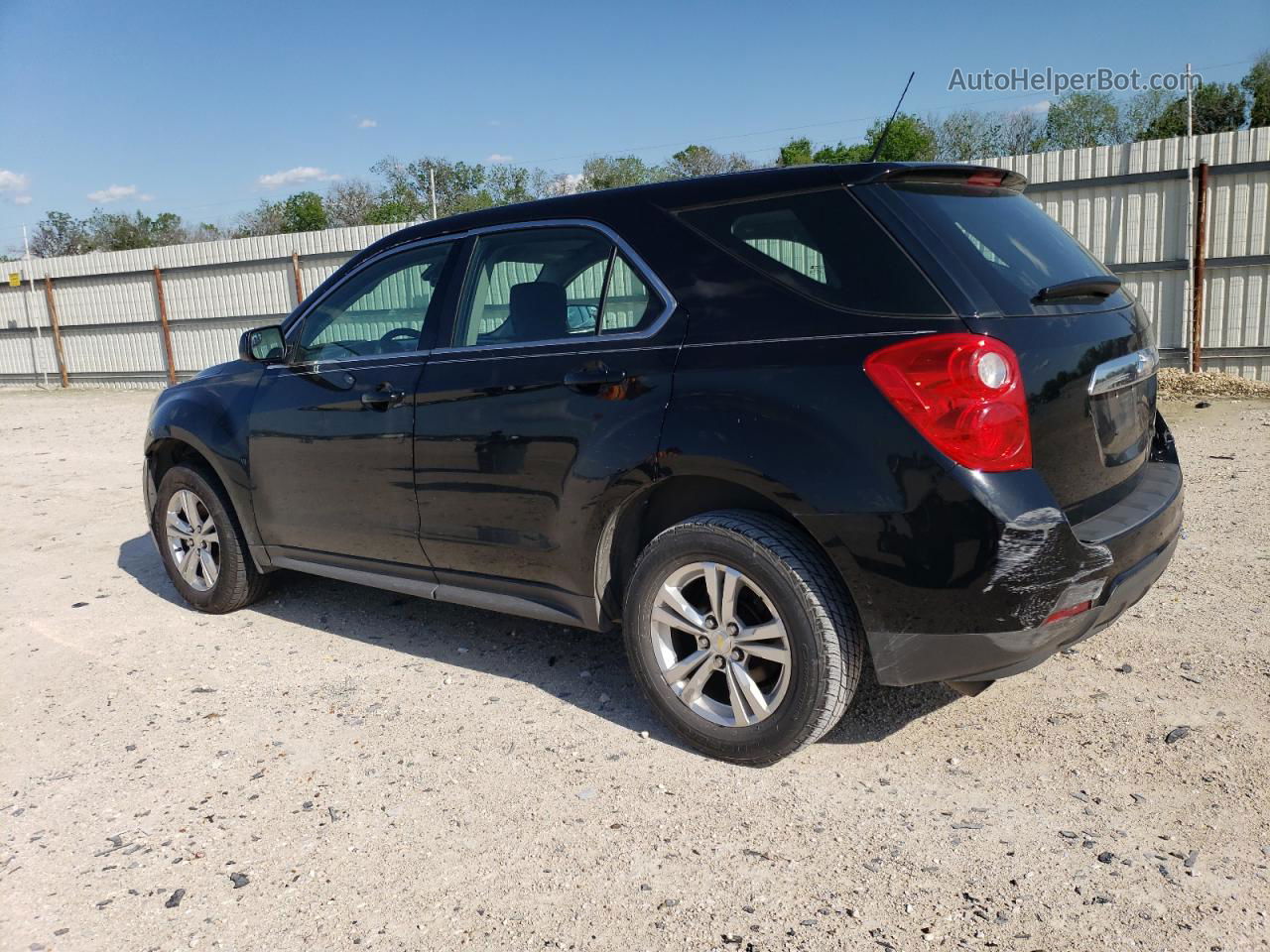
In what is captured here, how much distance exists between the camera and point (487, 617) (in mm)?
4934

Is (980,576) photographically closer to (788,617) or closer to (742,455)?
(788,617)

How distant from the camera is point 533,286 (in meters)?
3.84

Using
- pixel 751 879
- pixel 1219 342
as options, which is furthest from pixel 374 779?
pixel 1219 342

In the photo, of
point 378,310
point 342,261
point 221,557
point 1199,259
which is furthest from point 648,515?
point 342,261

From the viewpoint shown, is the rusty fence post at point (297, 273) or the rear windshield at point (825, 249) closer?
the rear windshield at point (825, 249)

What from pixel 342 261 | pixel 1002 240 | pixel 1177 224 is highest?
pixel 342 261

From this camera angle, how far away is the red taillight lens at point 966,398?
274 centimetres

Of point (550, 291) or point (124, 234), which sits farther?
point (124, 234)

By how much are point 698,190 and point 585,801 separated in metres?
2.01

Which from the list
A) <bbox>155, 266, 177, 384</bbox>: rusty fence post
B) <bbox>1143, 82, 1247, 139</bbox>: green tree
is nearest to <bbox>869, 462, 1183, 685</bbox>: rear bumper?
<bbox>155, 266, 177, 384</bbox>: rusty fence post

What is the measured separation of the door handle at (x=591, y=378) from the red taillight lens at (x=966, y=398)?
0.97 m

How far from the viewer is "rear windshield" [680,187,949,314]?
2.90 meters

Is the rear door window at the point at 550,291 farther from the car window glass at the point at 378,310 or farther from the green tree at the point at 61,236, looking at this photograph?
the green tree at the point at 61,236

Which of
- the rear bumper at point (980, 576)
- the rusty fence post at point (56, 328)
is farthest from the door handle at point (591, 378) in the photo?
the rusty fence post at point (56, 328)
